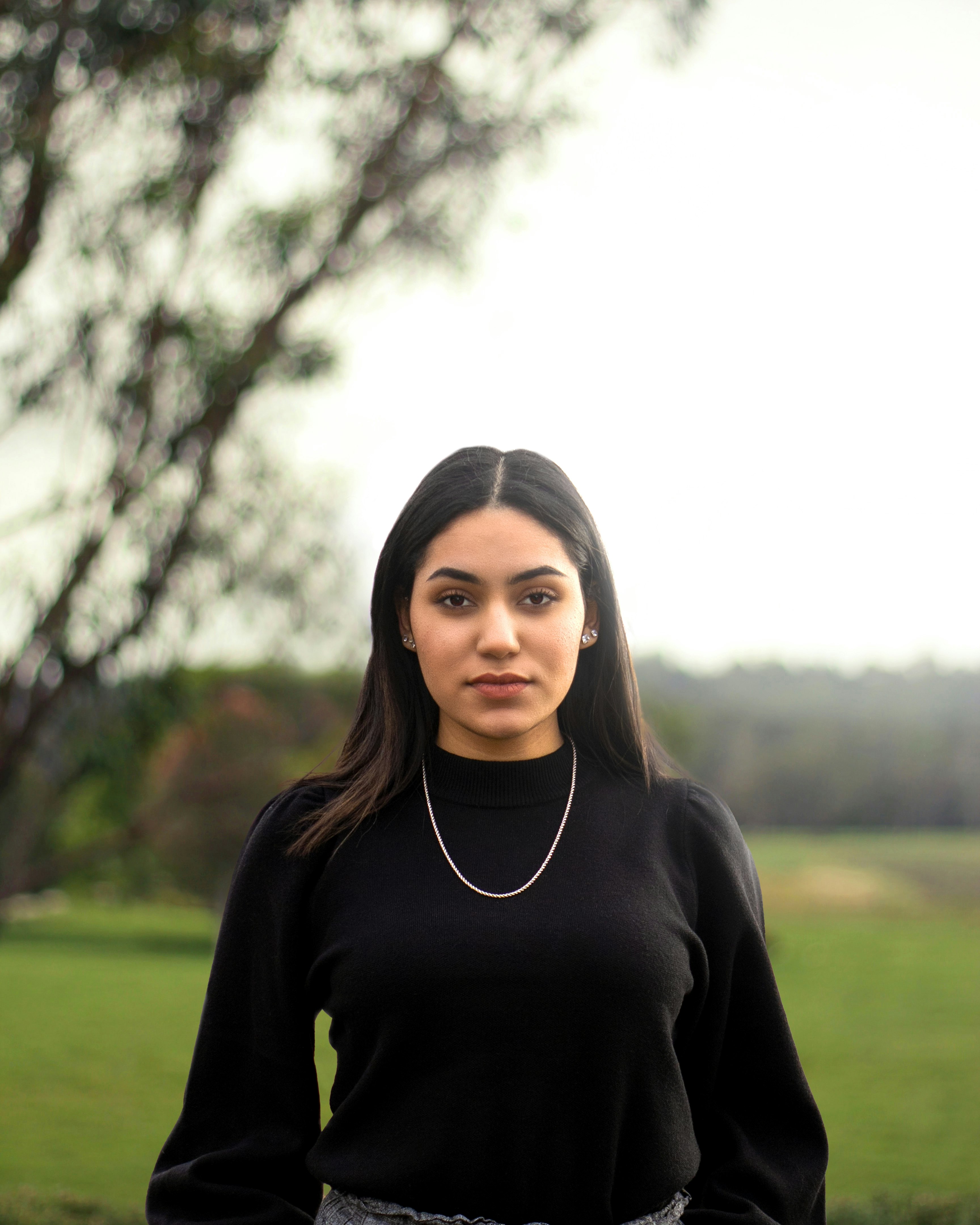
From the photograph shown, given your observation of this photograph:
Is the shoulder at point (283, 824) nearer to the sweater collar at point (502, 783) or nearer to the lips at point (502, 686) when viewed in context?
the sweater collar at point (502, 783)

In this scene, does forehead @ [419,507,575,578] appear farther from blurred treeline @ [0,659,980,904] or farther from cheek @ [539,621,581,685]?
blurred treeline @ [0,659,980,904]

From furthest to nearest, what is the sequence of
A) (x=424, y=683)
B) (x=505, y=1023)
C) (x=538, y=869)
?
(x=424, y=683) < (x=538, y=869) < (x=505, y=1023)

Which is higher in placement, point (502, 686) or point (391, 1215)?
point (502, 686)

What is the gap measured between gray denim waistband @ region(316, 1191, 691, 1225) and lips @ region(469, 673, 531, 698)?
0.68 metres

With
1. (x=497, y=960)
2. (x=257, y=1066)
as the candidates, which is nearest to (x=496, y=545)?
(x=497, y=960)

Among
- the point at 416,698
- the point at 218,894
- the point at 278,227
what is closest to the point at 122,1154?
the point at 278,227

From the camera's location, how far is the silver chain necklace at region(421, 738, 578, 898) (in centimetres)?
152

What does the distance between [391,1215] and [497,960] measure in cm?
37

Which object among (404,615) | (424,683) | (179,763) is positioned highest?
(404,615)

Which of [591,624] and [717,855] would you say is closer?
[717,855]

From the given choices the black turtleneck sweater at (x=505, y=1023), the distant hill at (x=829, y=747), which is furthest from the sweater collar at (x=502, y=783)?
the distant hill at (x=829, y=747)

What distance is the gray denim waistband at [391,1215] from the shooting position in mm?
1434

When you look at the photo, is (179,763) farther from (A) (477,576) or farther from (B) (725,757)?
Answer: (A) (477,576)

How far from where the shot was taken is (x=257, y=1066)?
1556mm
